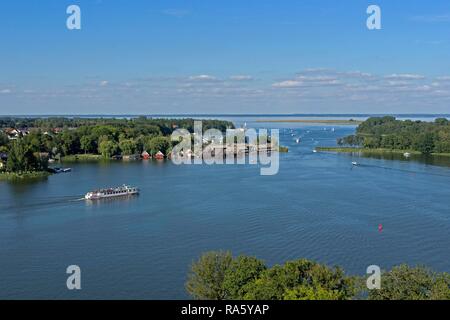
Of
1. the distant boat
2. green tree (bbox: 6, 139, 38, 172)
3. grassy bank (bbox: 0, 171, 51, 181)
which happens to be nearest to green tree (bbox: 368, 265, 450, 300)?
grassy bank (bbox: 0, 171, 51, 181)

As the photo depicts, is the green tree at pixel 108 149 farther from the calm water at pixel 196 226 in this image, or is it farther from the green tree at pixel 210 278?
the green tree at pixel 210 278

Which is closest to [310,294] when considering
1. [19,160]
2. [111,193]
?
[111,193]

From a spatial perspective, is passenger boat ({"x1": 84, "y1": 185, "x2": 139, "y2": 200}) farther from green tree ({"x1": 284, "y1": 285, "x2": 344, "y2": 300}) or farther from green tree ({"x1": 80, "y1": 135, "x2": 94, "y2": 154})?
green tree ({"x1": 80, "y1": 135, "x2": 94, "y2": 154})

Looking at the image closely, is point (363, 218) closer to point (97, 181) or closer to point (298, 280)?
point (298, 280)

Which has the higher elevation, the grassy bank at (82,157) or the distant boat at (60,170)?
the grassy bank at (82,157)

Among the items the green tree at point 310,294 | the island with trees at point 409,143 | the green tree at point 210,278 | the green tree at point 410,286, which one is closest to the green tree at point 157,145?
the island with trees at point 409,143
